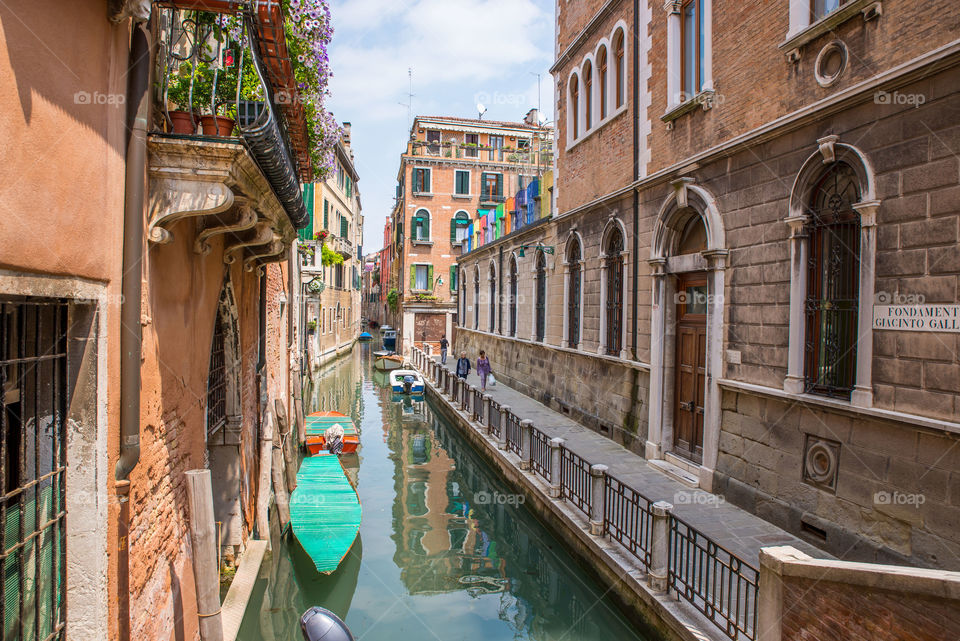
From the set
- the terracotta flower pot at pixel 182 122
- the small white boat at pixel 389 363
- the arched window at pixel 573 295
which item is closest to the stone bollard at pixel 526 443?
the arched window at pixel 573 295

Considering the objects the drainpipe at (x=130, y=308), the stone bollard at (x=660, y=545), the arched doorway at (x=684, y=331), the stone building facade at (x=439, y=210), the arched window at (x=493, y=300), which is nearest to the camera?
the drainpipe at (x=130, y=308)

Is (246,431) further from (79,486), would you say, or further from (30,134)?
(30,134)

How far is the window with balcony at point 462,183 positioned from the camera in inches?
1414

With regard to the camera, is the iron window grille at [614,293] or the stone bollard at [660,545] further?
the iron window grille at [614,293]

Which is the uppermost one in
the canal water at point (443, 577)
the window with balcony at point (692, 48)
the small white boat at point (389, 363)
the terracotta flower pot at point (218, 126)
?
the window with balcony at point (692, 48)

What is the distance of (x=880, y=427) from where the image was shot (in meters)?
5.55

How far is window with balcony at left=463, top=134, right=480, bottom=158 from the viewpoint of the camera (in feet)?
118

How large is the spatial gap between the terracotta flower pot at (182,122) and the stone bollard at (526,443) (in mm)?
7189

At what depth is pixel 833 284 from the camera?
625 centimetres

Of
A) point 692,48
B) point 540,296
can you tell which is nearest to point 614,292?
point 692,48

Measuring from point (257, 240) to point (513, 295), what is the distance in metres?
13.4

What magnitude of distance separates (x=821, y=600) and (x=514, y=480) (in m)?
6.70

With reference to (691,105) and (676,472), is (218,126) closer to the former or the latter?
(691,105)

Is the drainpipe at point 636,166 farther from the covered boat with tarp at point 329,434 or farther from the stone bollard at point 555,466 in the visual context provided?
the covered boat with tarp at point 329,434
